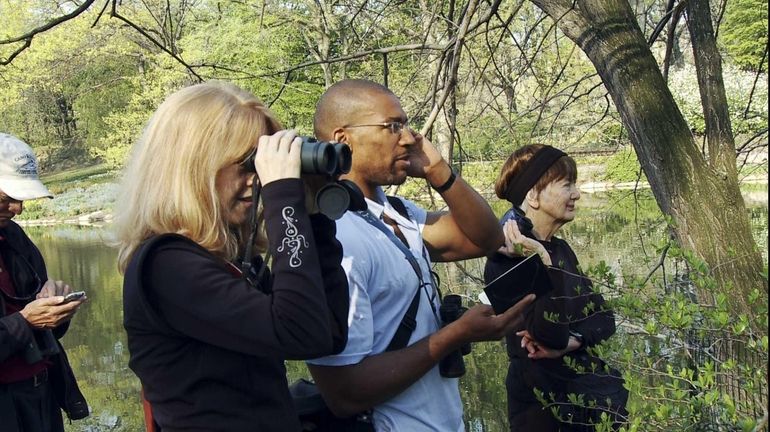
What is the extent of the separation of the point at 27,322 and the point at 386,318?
1.34 metres

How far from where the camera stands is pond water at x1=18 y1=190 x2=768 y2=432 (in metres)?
6.07

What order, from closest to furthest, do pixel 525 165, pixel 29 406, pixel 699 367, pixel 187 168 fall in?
pixel 187 168 < pixel 699 367 < pixel 29 406 < pixel 525 165

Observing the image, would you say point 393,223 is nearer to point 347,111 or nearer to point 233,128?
point 347,111

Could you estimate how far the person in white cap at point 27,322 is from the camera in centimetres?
272

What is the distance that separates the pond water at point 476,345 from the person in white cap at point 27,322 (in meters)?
1.88

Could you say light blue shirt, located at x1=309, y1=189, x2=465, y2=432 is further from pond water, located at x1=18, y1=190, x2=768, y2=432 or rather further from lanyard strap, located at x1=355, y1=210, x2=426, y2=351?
pond water, located at x1=18, y1=190, x2=768, y2=432

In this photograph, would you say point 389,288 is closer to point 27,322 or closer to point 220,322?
point 220,322

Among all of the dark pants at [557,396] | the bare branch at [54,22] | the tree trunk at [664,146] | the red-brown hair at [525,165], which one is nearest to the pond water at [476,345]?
the tree trunk at [664,146]

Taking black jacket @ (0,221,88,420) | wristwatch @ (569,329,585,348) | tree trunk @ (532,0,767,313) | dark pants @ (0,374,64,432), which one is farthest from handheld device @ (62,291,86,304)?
tree trunk @ (532,0,767,313)

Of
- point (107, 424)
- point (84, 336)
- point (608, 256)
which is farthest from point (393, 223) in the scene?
point (84, 336)

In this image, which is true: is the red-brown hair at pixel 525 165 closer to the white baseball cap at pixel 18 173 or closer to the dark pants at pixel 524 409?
the dark pants at pixel 524 409

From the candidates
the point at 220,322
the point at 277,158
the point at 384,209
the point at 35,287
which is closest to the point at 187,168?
the point at 277,158

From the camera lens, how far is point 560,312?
9.04 feet

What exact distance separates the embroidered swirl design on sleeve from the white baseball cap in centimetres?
156
